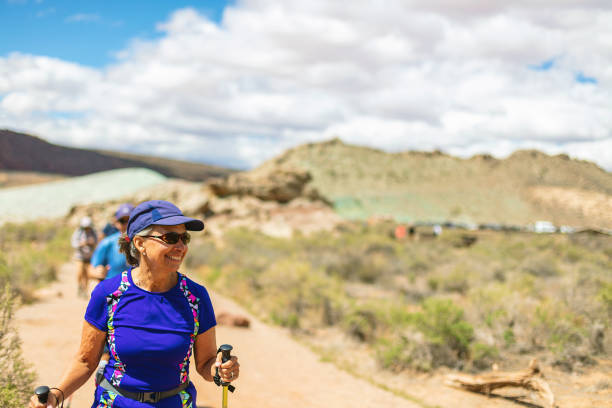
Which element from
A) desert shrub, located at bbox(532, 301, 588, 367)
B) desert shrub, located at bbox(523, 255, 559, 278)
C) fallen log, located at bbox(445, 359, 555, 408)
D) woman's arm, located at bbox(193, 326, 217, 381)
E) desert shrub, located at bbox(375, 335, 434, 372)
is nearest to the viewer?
woman's arm, located at bbox(193, 326, 217, 381)

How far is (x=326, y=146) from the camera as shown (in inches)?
2911

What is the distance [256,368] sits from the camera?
7.28 m

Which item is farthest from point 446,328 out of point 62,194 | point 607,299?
point 62,194

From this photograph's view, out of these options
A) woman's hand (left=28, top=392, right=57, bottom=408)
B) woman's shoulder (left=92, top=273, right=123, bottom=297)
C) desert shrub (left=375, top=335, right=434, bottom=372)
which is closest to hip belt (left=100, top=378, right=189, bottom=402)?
woman's hand (left=28, top=392, right=57, bottom=408)

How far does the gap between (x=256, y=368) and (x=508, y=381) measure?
356cm

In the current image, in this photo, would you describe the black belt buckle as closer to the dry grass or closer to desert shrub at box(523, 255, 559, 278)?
the dry grass

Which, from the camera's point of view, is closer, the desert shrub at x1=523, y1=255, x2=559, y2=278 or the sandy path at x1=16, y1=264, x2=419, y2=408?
the sandy path at x1=16, y1=264, x2=419, y2=408

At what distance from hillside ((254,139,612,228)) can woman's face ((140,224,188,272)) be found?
46.2 meters

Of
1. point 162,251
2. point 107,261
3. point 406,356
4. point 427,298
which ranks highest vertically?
point 162,251

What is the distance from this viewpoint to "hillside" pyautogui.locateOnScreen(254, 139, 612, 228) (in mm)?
53812

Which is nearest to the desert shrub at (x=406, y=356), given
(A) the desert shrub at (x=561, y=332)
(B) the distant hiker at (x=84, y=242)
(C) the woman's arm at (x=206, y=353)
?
(A) the desert shrub at (x=561, y=332)

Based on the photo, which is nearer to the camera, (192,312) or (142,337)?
(142,337)

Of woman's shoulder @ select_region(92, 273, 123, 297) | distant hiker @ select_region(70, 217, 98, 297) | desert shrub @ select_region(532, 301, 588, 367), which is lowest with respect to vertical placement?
desert shrub @ select_region(532, 301, 588, 367)

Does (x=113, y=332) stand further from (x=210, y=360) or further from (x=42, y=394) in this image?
(x=210, y=360)
